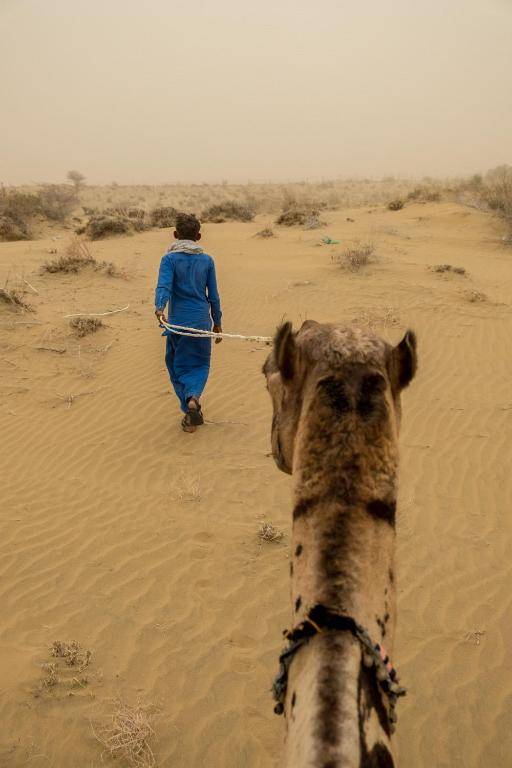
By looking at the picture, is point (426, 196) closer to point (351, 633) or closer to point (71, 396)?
point (71, 396)

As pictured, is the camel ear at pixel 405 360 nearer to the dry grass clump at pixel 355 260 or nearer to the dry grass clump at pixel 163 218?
the dry grass clump at pixel 355 260

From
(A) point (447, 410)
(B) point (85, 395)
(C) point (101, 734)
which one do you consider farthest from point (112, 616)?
(A) point (447, 410)

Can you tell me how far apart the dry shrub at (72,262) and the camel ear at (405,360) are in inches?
535

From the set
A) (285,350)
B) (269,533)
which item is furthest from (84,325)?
(285,350)

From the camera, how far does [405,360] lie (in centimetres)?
135

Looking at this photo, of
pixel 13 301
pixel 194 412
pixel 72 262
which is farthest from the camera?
pixel 72 262

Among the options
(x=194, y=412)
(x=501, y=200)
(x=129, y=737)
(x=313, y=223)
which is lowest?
(x=129, y=737)

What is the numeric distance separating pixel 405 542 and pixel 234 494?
1748mm

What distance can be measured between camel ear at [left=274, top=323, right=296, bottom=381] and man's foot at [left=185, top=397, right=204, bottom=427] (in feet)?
17.3

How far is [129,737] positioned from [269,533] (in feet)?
6.94

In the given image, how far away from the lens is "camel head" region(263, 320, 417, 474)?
4.11ft

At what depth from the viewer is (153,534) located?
4965 mm

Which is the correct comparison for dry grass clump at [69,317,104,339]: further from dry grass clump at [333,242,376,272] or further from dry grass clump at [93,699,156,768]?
dry grass clump at [93,699,156,768]

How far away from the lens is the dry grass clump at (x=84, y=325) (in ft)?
32.6
